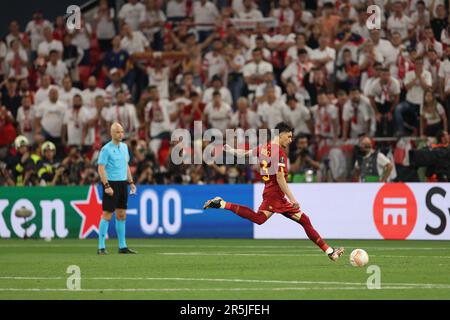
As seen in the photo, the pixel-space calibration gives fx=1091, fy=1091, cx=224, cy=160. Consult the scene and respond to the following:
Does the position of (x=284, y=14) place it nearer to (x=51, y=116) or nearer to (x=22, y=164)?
(x=51, y=116)

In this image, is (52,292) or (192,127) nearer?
(52,292)

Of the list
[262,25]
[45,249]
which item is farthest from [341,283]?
[262,25]

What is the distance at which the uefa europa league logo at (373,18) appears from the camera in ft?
90.6

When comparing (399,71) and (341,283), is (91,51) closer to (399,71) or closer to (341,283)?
(399,71)

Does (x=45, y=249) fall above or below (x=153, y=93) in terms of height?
below

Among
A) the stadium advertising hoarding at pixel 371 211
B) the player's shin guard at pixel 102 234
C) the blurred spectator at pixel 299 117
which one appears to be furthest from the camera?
the blurred spectator at pixel 299 117

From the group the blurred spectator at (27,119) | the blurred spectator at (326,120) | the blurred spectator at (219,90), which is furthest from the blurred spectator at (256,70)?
the blurred spectator at (27,119)

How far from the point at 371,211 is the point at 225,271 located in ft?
26.2

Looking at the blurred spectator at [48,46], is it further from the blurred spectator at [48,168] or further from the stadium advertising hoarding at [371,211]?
the stadium advertising hoarding at [371,211]

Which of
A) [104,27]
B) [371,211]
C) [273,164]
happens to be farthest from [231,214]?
[104,27]

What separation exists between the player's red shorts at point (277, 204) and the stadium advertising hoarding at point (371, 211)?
20.0 feet

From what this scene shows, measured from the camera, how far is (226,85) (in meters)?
29.3

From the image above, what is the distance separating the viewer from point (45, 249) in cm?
2202
